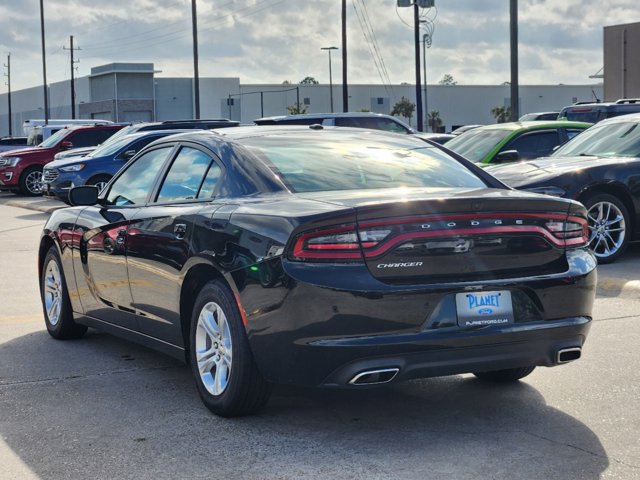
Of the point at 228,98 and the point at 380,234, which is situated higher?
the point at 228,98

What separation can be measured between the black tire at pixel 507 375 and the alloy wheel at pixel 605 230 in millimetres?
5508

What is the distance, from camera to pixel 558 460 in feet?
15.5

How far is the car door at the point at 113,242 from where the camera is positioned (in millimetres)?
6781

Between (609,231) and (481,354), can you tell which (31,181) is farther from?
(481,354)

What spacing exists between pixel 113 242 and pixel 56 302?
1517 mm

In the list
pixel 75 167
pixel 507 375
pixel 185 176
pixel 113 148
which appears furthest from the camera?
pixel 113 148

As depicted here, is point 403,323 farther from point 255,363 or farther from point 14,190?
point 14,190

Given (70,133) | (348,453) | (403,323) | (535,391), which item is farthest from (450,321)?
(70,133)

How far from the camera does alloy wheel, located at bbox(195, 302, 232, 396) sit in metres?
5.49

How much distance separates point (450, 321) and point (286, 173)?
1.35 metres

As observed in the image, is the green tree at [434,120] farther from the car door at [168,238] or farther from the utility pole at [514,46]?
the car door at [168,238]

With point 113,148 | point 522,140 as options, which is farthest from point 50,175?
point 522,140

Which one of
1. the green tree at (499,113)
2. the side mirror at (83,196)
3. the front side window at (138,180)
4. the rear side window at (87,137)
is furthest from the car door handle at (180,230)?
the green tree at (499,113)

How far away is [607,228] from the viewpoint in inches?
453
